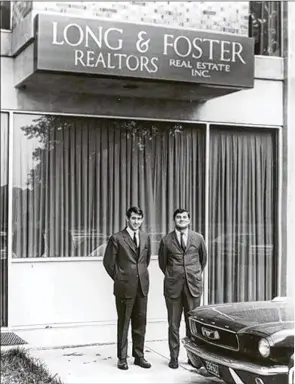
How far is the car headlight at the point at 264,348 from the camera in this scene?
284 cm

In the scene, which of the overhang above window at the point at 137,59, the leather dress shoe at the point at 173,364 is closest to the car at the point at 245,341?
the leather dress shoe at the point at 173,364

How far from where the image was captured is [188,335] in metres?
3.43

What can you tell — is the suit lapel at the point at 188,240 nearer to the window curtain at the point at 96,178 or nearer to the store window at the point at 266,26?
the window curtain at the point at 96,178

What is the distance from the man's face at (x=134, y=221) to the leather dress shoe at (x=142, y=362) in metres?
0.75

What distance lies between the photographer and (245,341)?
2.99 metres

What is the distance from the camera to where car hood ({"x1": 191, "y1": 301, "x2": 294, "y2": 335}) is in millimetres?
2939

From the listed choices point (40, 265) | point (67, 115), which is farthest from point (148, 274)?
point (67, 115)

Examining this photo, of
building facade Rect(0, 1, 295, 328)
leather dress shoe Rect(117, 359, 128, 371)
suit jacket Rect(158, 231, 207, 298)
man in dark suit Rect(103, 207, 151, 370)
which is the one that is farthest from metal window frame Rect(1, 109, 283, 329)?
leather dress shoe Rect(117, 359, 128, 371)

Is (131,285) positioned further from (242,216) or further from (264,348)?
(264,348)

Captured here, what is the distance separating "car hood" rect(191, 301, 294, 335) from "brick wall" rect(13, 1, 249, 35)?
1.64 metres

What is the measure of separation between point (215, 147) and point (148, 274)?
88 cm

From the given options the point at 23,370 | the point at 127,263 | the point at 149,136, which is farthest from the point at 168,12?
the point at 23,370

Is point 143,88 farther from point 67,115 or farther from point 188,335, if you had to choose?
point 188,335

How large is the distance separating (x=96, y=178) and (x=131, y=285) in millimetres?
705
